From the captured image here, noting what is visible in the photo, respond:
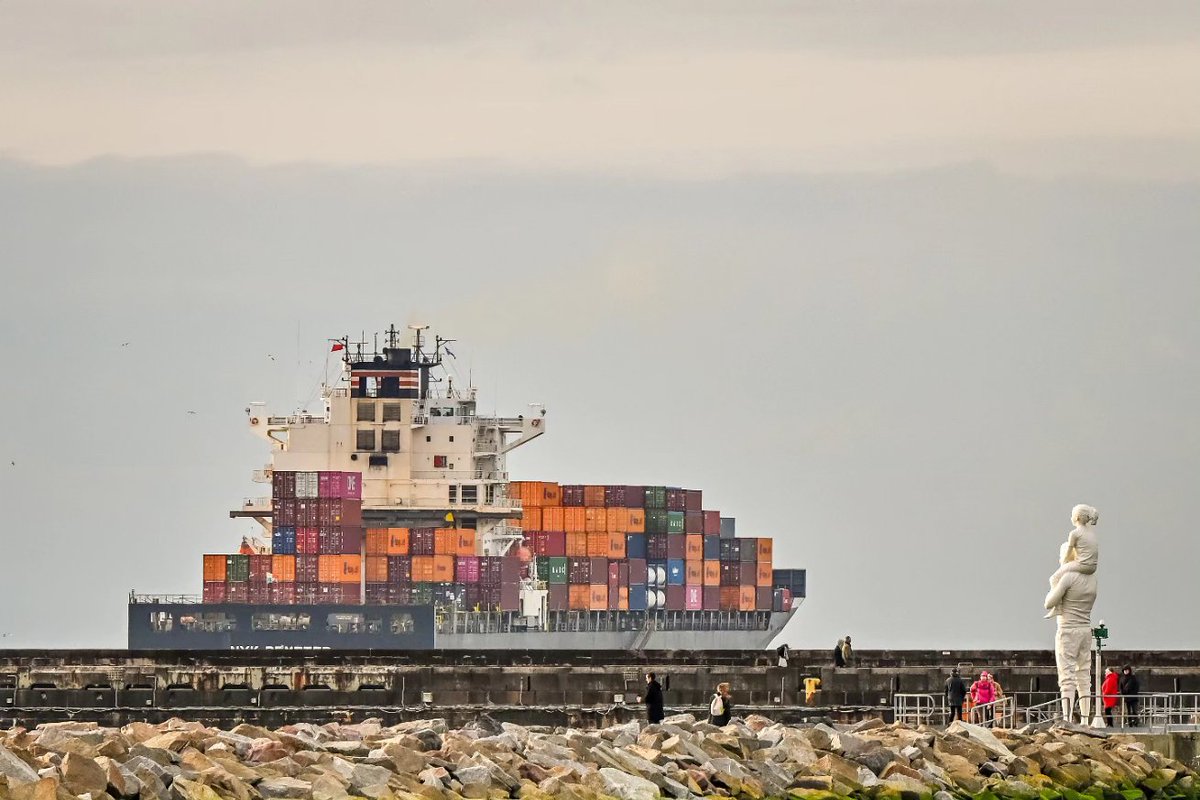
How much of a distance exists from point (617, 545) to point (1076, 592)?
71.4 metres

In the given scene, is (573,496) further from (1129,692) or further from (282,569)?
(1129,692)

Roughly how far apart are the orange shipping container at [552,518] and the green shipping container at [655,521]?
11.7 feet

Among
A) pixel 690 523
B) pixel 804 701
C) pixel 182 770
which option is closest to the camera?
pixel 182 770

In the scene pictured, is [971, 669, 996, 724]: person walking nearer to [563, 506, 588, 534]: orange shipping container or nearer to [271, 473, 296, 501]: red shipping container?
[271, 473, 296, 501]: red shipping container

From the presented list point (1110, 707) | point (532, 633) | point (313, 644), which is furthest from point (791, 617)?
point (1110, 707)

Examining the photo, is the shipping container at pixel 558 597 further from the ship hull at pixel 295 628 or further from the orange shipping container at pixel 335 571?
the orange shipping container at pixel 335 571

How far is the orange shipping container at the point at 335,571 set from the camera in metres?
90.9

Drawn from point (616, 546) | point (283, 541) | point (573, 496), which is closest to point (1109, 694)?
point (283, 541)

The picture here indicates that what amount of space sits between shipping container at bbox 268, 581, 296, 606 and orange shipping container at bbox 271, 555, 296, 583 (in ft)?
0.53

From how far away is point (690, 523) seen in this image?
102 m

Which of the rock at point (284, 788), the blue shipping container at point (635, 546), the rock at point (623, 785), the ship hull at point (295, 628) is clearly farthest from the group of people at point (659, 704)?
the blue shipping container at point (635, 546)

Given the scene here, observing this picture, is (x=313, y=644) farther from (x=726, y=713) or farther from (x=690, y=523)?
(x=726, y=713)

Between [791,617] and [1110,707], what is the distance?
80696 millimetres

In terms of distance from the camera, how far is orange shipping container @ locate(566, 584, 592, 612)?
98312 mm
